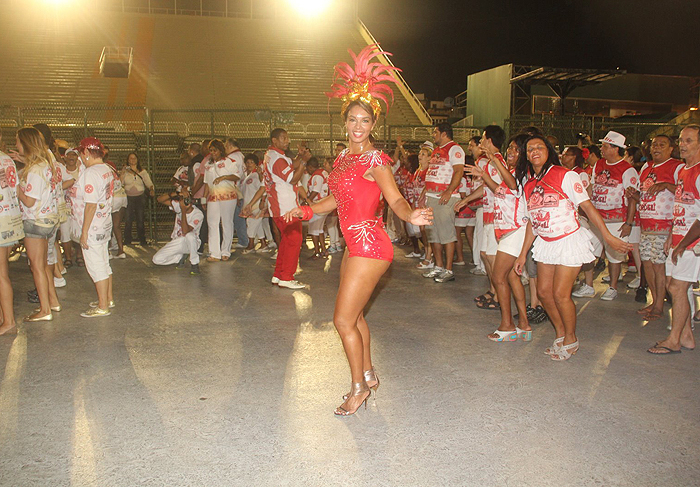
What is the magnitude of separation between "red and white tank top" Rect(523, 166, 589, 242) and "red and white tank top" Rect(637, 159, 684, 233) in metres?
1.64

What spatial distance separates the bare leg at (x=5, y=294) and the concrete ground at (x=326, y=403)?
7.6 inches

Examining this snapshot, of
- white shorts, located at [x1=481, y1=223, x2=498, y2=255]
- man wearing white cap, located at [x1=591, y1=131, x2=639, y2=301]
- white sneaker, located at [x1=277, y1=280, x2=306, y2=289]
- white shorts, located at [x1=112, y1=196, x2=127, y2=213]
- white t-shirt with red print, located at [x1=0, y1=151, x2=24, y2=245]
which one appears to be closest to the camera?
white t-shirt with red print, located at [x1=0, y1=151, x2=24, y2=245]

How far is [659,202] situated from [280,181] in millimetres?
4671

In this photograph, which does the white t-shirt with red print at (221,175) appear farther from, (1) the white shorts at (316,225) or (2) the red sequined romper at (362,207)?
(2) the red sequined romper at (362,207)

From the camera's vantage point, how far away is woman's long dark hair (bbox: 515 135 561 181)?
16.5 feet

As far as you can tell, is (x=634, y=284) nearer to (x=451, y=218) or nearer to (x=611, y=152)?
(x=611, y=152)

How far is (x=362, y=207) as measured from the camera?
389cm

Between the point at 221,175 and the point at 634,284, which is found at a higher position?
the point at 221,175

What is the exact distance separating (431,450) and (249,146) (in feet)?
44.8

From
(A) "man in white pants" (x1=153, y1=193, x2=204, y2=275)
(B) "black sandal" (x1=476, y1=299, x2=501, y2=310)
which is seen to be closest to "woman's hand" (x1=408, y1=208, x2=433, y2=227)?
(B) "black sandal" (x1=476, y1=299, x2=501, y2=310)

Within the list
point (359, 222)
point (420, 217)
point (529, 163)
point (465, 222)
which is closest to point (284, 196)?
point (465, 222)

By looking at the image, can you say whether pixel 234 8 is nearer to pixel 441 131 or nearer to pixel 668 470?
pixel 441 131

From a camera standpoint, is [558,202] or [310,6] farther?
[310,6]

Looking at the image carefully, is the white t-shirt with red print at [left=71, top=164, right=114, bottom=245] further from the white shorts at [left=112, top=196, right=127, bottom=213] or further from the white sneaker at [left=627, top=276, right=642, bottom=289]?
the white sneaker at [left=627, top=276, right=642, bottom=289]
